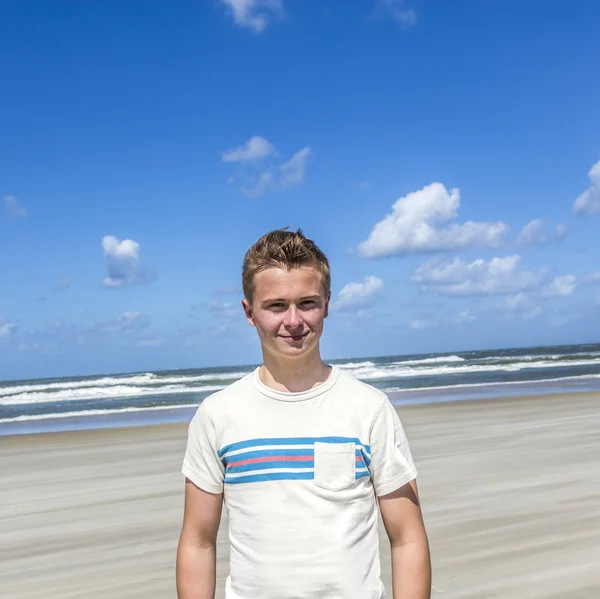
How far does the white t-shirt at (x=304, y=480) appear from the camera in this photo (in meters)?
2.00

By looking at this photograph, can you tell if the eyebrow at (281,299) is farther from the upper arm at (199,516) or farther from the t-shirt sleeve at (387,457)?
the upper arm at (199,516)

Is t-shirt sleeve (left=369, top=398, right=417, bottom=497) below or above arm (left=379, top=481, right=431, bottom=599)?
above

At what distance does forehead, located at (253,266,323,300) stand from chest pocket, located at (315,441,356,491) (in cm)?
45

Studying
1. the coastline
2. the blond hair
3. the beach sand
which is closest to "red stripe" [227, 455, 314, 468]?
the blond hair

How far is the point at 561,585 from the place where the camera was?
14.0 feet

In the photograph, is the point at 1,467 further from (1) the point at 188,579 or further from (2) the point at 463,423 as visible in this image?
(1) the point at 188,579

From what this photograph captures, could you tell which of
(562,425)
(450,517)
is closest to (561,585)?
(450,517)

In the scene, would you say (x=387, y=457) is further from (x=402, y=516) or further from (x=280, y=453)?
(x=280, y=453)

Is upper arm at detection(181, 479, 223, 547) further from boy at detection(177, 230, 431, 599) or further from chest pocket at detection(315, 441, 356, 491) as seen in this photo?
chest pocket at detection(315, 441, 356, 491)

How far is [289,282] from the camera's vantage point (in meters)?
2.13

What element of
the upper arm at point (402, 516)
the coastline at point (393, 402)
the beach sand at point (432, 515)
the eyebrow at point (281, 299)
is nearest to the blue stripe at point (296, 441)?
the upper arm at point (402, 516)

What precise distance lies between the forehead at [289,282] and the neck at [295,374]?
0.62ft

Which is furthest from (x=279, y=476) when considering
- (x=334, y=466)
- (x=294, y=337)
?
(x=294, y=337)

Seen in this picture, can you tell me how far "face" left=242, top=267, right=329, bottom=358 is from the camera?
2133 millimetres
